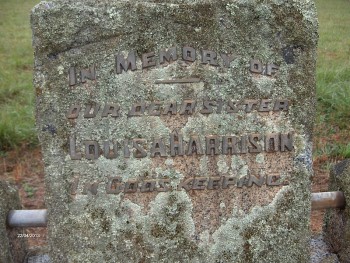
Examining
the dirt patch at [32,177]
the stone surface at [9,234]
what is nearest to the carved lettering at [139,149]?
the stone surface at [9,234]

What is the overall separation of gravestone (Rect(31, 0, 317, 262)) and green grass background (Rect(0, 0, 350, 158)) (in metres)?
2.22

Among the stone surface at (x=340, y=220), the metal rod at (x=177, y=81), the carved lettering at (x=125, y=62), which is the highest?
the carved lettering at (x=125, y=62)

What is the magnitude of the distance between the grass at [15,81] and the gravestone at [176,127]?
2.64 meters

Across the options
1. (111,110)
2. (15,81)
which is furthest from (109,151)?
(15,81)

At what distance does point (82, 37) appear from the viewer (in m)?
2.15

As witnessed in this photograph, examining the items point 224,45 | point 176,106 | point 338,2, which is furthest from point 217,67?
point 338,2

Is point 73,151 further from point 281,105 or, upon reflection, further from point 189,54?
point 281,105

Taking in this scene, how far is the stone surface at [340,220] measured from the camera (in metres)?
2.72

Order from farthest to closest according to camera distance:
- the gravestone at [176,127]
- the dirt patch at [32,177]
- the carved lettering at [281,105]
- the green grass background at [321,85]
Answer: the green grass background at [321,85] → the dirt patch at [32,177] → the carved lettering at [281,105] → the gravestone at [176,127]

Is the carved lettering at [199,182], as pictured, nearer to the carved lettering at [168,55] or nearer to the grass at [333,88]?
the carved lettering at [168,55]

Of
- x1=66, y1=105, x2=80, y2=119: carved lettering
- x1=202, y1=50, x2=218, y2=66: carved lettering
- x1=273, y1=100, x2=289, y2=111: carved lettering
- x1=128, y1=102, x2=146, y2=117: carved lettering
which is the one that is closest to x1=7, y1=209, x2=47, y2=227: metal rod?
x1=66, y1=105, x2=80, y2=119: carved lettering

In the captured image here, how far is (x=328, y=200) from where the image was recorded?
8.86 ft

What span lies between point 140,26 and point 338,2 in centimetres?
731

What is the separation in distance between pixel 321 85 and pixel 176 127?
3.57 metres
